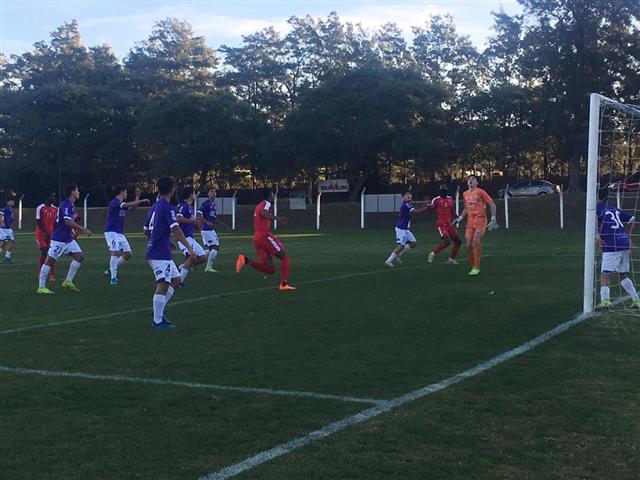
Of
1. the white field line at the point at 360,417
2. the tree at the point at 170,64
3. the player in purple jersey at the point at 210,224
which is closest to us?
the white field line at the point at 360,417

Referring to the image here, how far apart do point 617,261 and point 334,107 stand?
1674 inches

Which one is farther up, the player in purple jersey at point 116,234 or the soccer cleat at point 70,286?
the player in purple jersey at point 116,234

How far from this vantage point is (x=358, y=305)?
1192 centimetres

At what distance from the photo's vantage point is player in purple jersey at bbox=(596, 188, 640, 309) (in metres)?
10.8

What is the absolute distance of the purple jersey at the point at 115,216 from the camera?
16078 mm

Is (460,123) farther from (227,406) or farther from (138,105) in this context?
(227,406)

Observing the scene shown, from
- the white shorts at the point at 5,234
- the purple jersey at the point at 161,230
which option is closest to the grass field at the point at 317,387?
the purple jersey at the point at 161,230

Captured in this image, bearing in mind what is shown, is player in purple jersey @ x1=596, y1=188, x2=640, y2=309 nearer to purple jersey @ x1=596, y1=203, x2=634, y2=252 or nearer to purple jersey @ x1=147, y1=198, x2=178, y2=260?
purple jersey @ x1=596, y1=203, x2=634, y2=252

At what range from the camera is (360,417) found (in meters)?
5.69

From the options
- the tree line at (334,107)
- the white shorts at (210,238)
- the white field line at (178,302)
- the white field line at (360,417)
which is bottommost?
the white field line at (178,302)

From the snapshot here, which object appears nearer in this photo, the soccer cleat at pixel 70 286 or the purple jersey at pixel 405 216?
the soccer cleat at pixel 70 286

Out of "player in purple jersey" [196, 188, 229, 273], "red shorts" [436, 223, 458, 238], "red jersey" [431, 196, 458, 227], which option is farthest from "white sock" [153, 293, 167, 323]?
"red jersey" [431, 196, 458, 227]

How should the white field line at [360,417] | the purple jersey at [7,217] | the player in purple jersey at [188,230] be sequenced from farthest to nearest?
the purple jersey at [7,217] → the player in purple jersey at [188,230] → the white field line at [360,417]

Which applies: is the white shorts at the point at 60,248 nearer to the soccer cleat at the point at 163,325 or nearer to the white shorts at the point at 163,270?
the white shorts at the point at 163,270
